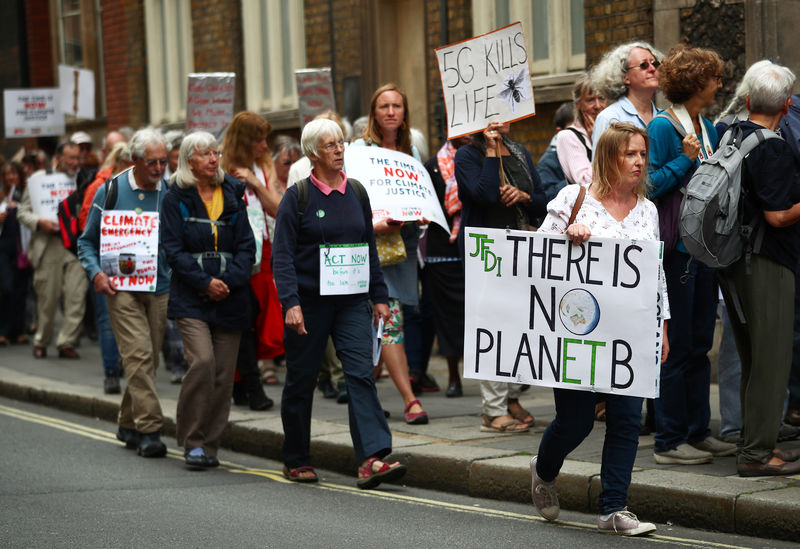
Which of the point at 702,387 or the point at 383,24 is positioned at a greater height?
the point at 383,24

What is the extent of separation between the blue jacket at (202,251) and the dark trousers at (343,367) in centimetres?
77

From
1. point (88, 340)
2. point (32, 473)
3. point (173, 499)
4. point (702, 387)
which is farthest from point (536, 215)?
point (88, 340)

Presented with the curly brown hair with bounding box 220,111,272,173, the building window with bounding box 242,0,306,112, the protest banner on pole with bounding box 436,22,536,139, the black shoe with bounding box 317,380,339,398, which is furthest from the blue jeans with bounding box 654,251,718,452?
the building window with bounding box 242,0,306,112

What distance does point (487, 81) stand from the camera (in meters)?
7.48

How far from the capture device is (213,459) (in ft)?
26.0

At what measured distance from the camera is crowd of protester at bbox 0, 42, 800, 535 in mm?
5988

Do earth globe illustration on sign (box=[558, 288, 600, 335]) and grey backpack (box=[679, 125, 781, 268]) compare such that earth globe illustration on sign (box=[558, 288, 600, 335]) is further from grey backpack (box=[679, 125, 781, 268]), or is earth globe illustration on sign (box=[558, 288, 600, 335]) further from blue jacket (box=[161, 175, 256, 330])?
blue jacket (box=[161, 175, 256, 330])

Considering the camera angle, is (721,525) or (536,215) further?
(536,215)

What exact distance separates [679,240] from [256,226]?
143 inches

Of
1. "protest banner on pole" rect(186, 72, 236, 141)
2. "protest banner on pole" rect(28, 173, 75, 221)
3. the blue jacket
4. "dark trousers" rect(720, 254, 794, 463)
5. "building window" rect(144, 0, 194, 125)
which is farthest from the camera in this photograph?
"building window" rect(144, 0, 194, 125)

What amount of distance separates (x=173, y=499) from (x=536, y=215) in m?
2.78

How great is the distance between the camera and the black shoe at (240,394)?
9.60m

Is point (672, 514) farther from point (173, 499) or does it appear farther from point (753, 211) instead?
point (173, 499)

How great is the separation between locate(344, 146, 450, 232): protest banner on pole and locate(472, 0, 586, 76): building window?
3.62 meters
